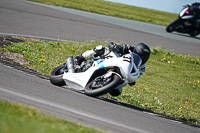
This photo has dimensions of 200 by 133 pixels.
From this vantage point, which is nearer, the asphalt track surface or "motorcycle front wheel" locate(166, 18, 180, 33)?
the asphalt track surface

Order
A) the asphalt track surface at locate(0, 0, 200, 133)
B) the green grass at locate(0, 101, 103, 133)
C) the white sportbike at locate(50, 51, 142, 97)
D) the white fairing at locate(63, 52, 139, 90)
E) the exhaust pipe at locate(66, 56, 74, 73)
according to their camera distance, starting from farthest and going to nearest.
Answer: the exhaust pipe at locate(66, 56, 74, 73) < the white fairing at locate(63, 52, 139, 90) < the white sportbike at locate(50, 51, 142, 97) < the asphalt track surface at locate(0, 0, 200, 133) < the green grass at locate(0, 101, 103, 133)

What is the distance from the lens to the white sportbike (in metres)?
6.22

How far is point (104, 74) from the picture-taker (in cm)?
653

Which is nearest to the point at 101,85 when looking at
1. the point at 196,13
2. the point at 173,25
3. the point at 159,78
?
the point at 159,78

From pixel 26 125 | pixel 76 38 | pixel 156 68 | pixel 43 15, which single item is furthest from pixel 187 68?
pixel 26 125

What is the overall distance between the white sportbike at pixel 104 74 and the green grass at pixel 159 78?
4.01ft

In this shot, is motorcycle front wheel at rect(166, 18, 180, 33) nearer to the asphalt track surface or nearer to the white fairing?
the asphalt track surface

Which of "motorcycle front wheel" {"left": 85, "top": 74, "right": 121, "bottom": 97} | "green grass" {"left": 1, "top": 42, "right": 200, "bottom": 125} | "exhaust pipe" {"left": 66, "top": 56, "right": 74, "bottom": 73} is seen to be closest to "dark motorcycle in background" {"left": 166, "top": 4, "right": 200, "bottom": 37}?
"green grass" {"left": 1, "top": 42, "right": 200, "bottom": 125}

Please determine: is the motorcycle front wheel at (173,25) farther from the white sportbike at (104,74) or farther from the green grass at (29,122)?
the green grass at (29,122)

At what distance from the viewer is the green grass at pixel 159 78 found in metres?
7.84

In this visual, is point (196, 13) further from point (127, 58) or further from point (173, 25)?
point (127, 58)

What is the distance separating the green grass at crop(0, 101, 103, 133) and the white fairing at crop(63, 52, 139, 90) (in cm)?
223

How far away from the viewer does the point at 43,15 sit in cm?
1553

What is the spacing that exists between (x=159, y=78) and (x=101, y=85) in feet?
16.4
